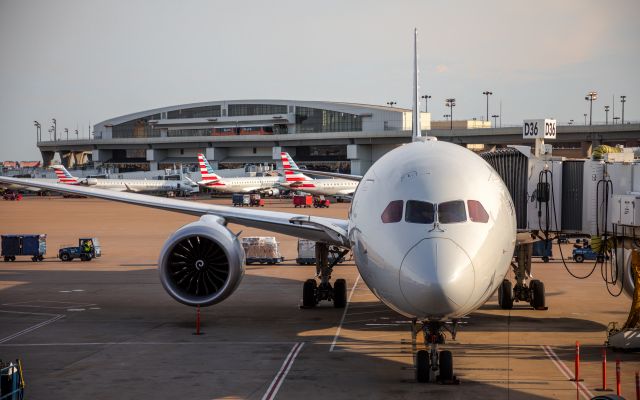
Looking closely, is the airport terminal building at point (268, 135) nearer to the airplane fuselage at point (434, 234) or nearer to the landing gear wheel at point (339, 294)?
the landing gear wheel at point (339, 294)

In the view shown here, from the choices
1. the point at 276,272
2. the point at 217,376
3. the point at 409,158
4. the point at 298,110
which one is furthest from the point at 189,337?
the point at 298,110

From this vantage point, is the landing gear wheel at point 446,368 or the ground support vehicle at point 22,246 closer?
the landing gear wheel at point 446,368

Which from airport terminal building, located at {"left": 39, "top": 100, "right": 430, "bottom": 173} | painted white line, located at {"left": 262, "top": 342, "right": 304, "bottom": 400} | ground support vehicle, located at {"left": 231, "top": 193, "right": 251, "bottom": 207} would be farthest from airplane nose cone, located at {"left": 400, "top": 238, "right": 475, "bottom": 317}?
airport terminal building, located at {"left": 39, "top": 100, "right": 430, "bottom": 173}

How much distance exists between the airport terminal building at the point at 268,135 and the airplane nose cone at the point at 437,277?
319 feet

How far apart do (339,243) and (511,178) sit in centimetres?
531

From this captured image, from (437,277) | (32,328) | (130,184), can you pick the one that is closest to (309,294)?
(32,328)

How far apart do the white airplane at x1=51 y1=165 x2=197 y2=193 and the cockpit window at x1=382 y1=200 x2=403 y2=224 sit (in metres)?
97.3

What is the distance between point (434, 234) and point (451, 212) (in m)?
0.74

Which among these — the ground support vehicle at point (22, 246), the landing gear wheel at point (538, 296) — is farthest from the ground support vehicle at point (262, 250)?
the landing gear wheel at point (538, 296)

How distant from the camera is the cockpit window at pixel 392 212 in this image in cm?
1584

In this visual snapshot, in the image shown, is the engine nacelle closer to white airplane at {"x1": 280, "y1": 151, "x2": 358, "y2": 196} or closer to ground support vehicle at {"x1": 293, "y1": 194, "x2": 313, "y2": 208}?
ground support vehicle at {"x1": 293, "y1": 194, "x2": 313, "y2": 208}

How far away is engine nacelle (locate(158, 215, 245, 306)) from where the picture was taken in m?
22.8

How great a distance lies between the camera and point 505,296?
26.3m

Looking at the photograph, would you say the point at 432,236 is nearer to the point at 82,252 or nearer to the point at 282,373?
the point at 282,373
